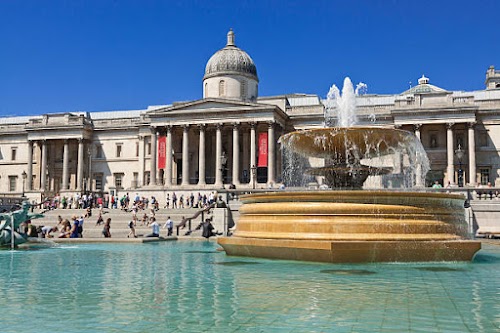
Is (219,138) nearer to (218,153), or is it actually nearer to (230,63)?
(218,153)

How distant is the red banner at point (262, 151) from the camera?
2005 inches

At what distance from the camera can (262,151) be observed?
51.2 metres

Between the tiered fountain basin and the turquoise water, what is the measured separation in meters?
0.30

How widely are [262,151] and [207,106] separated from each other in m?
6.57

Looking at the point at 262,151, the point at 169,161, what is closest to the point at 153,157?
the point at 169,161

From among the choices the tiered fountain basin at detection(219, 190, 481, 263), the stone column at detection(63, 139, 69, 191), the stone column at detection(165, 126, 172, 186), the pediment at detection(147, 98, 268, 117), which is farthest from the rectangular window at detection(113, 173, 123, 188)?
the tiered fountain basin at detection(219, 190, 481, 263)

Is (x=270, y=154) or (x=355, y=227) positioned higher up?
(x=270, y=154)

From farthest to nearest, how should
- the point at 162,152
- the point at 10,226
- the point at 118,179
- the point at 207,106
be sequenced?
the point at 118,179, the point at 162,152, the point at 207,106, the point at 10,226

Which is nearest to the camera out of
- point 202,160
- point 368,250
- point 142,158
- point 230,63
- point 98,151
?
point 368,250

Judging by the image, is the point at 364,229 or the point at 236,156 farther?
the point at 236,156

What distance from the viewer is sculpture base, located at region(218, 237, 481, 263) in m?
12.2

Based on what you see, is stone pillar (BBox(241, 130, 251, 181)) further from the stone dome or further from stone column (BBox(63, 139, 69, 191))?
stone column (BBox(63, 139, 69, 191))

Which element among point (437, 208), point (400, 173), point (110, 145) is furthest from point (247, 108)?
point (437, 208)

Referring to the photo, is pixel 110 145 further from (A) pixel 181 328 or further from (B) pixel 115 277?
(A) pixel 181 328
